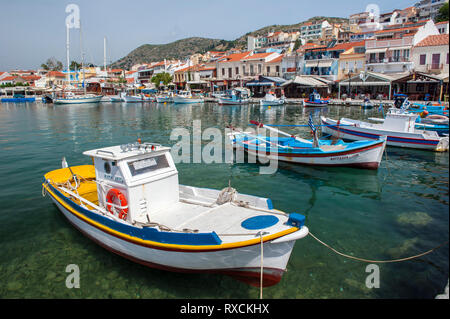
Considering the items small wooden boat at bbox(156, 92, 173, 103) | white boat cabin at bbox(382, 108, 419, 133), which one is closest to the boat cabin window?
white boat cabin at bbox(382, 108, 419, 133)

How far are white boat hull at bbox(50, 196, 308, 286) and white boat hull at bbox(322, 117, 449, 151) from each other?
14168 mm

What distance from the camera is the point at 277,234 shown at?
5.82 meters

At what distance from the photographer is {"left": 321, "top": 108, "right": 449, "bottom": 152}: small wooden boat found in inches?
735

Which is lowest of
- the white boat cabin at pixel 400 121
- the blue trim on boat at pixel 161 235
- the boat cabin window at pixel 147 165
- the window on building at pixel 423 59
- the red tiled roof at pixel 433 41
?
the blue trim on boat at pixel 161 235

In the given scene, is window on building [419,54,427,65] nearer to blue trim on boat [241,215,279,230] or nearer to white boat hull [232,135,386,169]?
white boat hull [232,135,386,169]

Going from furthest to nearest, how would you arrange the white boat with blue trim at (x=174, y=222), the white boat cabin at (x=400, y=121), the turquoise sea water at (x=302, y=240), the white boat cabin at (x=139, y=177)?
the white boat cabin at (x=400, y=121)
the white boat cabin at (x=139, y=177)
the turquoise sea water at (x=302, y=240)
the white boat with blue trim at (x=174, y=222)

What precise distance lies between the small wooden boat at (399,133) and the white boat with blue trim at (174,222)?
507 inches

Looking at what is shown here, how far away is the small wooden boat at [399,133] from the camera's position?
18.7 meters

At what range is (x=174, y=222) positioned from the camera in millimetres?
7496

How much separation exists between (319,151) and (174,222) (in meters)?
9.96

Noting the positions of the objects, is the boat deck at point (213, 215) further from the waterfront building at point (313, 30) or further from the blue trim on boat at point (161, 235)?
the waterfront building at point (313, 30)

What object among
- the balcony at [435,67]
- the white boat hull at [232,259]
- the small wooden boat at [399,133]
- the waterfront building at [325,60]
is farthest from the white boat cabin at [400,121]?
the waterfront building at [325,60]

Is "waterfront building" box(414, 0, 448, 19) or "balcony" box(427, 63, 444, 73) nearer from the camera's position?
"balcony" box(427, 63, 444, 73)

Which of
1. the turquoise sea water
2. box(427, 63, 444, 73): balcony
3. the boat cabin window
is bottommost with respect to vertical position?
the turquoise sea water
